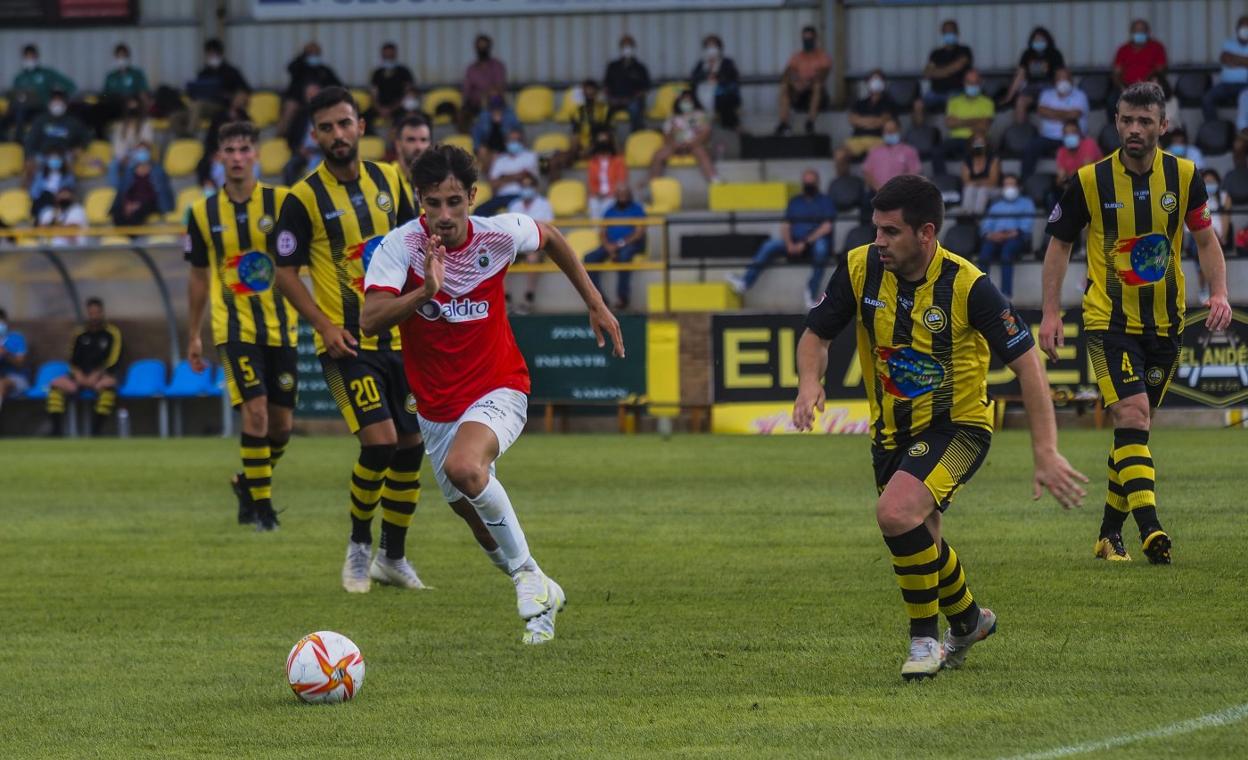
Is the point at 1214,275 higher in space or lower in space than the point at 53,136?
lower

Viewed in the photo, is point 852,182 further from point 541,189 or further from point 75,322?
point 75,322

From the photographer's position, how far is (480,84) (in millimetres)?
28172

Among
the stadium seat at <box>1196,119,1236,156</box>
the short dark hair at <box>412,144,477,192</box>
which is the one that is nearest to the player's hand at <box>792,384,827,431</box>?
the short dark hair at <box>412,144,477,192</box>

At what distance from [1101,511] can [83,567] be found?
19.8 feet

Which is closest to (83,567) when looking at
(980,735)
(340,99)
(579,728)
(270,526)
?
(270,526)

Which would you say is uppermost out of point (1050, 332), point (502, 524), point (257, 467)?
point (1050, 332)

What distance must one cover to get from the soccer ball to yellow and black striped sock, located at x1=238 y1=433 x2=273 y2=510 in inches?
222

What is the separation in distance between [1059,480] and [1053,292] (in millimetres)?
3706

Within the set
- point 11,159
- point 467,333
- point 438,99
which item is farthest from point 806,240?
point 467,333

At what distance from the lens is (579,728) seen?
5797 mm

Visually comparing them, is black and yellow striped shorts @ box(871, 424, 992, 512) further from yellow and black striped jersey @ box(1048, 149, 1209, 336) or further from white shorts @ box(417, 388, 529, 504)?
yellow and black striped jersey @ box(1048, 149, 1209, 336)

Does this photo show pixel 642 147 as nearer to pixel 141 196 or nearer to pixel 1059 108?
pixel 1059 108

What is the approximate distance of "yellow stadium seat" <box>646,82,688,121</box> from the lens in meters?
28.2

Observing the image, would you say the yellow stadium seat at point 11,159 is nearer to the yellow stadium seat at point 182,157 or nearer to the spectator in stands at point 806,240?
the yellow stadium seat at point 182,157
